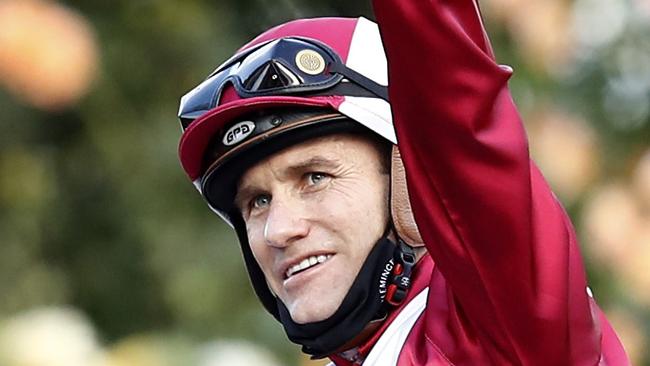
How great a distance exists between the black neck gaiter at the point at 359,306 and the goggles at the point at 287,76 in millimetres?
282

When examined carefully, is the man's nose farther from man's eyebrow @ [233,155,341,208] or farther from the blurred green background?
the blurred green background

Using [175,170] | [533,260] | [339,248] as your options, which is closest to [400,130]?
[533,260]

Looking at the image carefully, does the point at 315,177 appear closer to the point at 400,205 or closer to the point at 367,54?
the point at 400,205

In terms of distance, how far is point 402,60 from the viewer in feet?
8.11

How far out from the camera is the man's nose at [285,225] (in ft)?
9.76

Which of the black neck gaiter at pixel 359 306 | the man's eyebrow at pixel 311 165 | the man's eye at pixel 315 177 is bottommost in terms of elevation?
the black neck gaiter at pixel 359 306

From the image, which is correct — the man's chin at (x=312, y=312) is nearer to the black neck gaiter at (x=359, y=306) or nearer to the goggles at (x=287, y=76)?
the black neck gaiter at (x=359, y=306)

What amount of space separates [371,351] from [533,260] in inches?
20.2

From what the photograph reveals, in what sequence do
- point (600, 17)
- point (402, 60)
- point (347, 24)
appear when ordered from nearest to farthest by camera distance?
1. point (402, 60)
2. point (347, 24)
3. point (600, 17)

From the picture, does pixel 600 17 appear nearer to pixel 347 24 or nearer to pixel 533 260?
pixel 347 24

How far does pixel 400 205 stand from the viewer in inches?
118

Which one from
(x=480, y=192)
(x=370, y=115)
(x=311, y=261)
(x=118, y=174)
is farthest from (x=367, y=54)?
(x=118, y=174)

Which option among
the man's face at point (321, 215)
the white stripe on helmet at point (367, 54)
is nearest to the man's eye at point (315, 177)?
the man's face at point (321, 215)

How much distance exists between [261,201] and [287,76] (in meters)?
0.23
